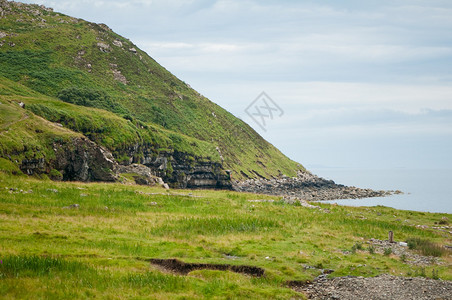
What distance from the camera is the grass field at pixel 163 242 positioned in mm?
18359

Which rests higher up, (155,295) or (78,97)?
(78,97)

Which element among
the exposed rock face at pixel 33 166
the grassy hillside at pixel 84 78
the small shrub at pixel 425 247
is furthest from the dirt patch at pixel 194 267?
the grassy hillside at pixel 84 78

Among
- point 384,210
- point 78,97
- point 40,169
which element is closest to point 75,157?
point 40,169

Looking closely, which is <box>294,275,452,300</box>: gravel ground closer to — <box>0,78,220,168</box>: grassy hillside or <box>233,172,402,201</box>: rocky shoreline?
<box>0,78,220,168</box>: grassy hillside

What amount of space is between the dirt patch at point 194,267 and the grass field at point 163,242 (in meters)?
0.58

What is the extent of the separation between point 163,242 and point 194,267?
16.5 feet

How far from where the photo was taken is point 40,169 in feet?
182

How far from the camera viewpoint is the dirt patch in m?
22.6

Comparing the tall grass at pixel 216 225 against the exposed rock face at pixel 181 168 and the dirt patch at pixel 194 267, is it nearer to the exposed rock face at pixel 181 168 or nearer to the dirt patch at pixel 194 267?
the dirt patch at pixel 194 267

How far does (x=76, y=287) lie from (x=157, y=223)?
16.2 meters

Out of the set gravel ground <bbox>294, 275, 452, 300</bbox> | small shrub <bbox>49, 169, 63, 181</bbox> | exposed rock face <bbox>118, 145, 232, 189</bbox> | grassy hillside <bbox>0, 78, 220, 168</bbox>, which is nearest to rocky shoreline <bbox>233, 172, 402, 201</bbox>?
exposed rock face <bbox>118, 145, 232, 189</bbox>

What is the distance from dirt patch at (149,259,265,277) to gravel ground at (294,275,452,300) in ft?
10.5

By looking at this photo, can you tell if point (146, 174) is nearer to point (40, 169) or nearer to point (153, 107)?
point (40, 169)

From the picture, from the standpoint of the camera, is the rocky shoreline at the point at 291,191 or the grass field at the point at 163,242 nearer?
the grass field at the point at 163,242
